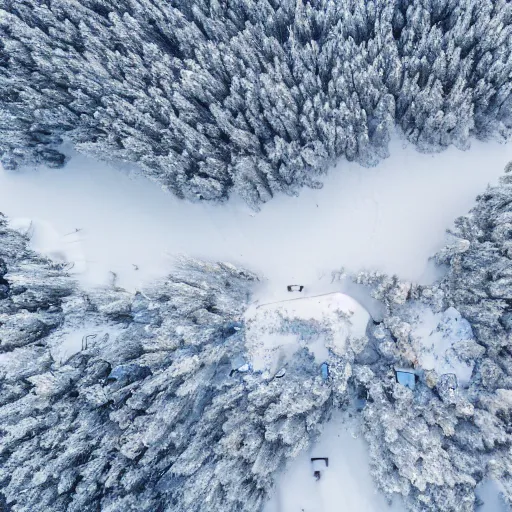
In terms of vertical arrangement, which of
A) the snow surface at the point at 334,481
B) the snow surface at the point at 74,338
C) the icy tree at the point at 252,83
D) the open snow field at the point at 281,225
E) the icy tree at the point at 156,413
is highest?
the icy tree at the point at 252,83

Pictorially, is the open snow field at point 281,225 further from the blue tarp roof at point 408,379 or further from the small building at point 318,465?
the small building at point 318,465

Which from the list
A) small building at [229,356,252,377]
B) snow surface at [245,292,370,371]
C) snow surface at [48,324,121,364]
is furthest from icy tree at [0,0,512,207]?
small building at [229,356,252,377]

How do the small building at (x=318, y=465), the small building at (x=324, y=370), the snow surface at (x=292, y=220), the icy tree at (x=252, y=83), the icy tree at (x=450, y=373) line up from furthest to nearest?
the snow surface at (x=292, y=220)
the icy tree at (x=252, y=83)
the small building at (x=324, y=370)
the small building at (x=318, y=465)
the icy tree at (x=450, y=373)

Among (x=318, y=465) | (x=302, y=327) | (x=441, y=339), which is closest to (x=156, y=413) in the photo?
(x=318, y=465)

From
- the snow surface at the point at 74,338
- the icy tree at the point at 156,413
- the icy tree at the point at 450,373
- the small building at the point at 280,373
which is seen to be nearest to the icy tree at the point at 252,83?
the icy tree at the point at 450,373

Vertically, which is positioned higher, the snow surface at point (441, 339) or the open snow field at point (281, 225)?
the open snow field at point (281, 225)

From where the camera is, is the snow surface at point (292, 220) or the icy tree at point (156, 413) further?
the snow surface at point (292, 220)

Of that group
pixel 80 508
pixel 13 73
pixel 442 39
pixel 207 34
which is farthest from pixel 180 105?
pixel 80 508
